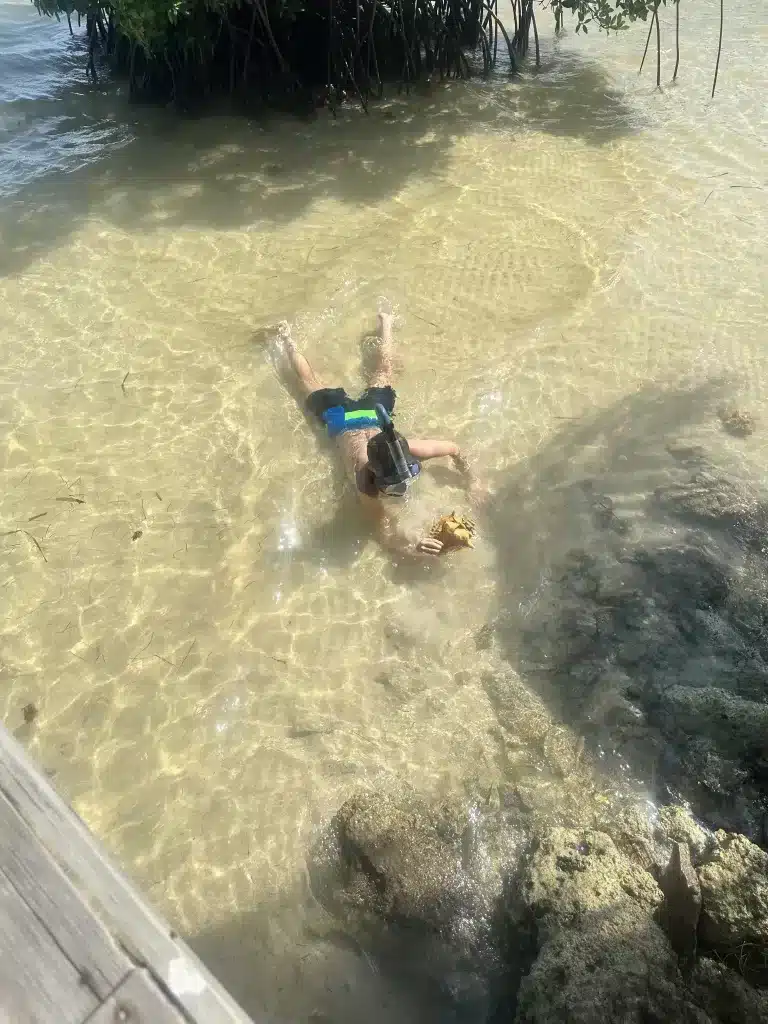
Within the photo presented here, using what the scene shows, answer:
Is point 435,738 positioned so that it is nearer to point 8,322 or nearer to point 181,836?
point 181,836

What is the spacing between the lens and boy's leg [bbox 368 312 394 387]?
4.98 meters

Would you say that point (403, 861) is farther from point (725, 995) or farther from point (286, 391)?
point (286, 391)

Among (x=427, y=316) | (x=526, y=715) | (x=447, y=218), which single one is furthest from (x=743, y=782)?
(x=447, y=218)

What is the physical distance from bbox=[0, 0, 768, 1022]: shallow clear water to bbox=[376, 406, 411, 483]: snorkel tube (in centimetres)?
59

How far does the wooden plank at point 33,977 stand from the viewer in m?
1.17

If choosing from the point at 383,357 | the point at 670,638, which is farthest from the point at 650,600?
the point at 383,357

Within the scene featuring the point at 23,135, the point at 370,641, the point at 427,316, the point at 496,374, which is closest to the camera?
the point at 370,641

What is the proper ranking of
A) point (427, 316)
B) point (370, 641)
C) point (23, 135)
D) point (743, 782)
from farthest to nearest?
point (23, 135)
point (427, 316)
point (370, 641)
point (743, 782)

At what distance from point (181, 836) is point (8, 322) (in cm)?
415

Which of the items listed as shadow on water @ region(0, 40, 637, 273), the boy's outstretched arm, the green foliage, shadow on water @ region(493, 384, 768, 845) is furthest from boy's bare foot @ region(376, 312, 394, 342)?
the green foliage

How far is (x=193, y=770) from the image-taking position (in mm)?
3242

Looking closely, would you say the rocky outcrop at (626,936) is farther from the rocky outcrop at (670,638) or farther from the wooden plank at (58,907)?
the wooden plank at (58,907)

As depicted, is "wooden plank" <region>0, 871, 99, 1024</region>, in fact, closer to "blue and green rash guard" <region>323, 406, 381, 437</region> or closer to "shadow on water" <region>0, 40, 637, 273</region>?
"blue and green rash guard" <region>323, 406, 381, 437</region>

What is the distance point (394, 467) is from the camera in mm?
3766
